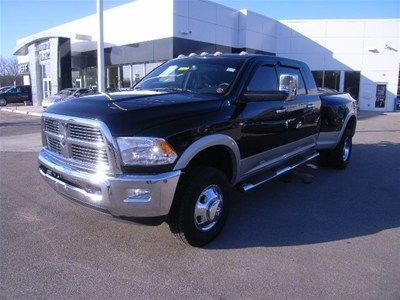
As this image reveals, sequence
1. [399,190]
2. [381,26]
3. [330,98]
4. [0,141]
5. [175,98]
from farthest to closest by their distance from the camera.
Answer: [381,26] < [0,141] < [330,98] < [399,190] < [175,98]

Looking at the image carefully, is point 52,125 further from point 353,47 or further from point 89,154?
point 353,47

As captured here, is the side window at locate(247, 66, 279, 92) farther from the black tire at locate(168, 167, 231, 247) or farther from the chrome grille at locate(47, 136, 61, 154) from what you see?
the chrome grille at locate(47, 136, 61, 154)

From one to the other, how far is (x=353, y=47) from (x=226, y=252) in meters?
29.7

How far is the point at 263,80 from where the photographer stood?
16.7ft

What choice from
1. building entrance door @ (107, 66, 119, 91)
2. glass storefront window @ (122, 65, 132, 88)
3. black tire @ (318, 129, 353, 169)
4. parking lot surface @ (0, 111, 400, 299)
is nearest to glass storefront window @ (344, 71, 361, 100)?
glass storefront window @ (122, 65, 132, 88)

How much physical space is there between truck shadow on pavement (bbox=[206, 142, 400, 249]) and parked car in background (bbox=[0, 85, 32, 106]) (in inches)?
1358

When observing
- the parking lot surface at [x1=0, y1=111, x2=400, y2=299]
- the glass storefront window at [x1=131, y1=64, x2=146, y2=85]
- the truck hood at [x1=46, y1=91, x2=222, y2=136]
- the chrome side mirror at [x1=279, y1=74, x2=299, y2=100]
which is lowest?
the parking lot surface at [x1=0, y1=111, x2=400, y2=299]

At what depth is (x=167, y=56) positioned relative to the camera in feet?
74.9

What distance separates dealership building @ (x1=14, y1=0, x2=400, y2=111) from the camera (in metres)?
25.0

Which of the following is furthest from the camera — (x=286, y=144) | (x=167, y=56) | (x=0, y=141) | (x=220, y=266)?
(x=167, y=56)

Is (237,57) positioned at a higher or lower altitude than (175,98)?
higher

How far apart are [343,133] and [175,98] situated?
476 centimetres

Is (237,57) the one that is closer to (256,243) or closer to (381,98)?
(256,243)

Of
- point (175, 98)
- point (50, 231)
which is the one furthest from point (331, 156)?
point (50, 231)
